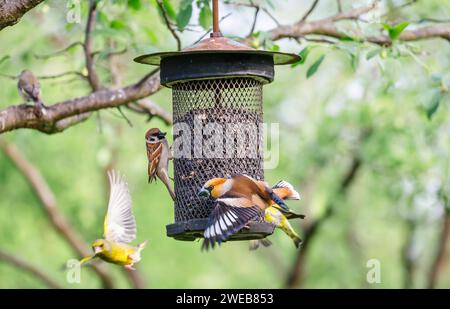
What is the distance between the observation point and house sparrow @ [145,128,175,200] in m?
6.60

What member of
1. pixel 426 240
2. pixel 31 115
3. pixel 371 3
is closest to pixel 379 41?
pixel 371 3

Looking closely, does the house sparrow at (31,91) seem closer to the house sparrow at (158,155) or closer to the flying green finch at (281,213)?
the house sparrow at (158,155)

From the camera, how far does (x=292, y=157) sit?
14758 millimetres

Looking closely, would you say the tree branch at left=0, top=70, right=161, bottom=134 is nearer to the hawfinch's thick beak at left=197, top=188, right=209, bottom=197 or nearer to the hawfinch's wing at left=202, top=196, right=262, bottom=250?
the hawfinch's thick beak at left=197, top=188, right=209, bottom=197

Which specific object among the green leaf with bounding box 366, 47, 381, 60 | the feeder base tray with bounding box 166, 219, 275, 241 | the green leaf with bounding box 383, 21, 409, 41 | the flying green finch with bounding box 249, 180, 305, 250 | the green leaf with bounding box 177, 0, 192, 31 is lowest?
the feeder base tray with bounding box 166, 219, 275, 241

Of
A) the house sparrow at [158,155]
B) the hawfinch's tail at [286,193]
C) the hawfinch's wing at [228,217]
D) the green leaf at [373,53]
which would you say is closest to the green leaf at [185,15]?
the house sparrow at [158,155]

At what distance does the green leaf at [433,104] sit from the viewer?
24.1ft

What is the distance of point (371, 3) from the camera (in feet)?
26.6

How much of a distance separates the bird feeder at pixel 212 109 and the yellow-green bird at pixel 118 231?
0.40 metres

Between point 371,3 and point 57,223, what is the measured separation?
26.6 ft

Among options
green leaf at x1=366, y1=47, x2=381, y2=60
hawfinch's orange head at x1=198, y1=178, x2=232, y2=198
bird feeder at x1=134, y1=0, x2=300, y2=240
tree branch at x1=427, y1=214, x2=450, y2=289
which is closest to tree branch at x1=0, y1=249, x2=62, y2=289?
tree branch at x1=427, y1=214, x2=450, y2=289

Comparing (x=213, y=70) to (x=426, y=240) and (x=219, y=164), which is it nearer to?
(x=219, y=164)

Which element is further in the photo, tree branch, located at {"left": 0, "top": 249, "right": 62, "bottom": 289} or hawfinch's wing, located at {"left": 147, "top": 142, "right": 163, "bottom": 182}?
tree branch, located at {"left": 0, "top": 249, "right": 62, "bottom": 289}

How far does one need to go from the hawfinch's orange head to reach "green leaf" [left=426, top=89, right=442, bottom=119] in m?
2.20
